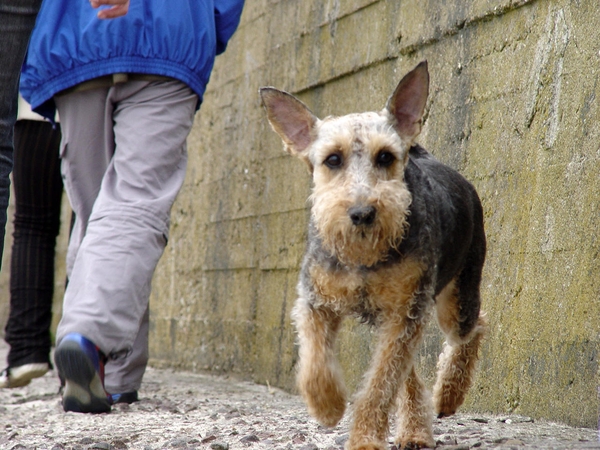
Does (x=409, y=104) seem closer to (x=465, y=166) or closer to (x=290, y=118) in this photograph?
(x=290, y=118)

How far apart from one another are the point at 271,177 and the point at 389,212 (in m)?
3.49

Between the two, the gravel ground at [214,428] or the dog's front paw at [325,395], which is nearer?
the dog's front paw at [325,395]

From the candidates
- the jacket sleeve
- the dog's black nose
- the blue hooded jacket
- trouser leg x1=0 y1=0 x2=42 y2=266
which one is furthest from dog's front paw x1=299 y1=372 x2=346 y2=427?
the jacket sleeve

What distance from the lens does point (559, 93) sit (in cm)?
410

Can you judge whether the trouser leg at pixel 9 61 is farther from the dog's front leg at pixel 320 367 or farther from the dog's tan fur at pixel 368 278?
the dog's front leg at pixel 320 367

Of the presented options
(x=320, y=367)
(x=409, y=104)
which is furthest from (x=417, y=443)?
(x=409, y=104)

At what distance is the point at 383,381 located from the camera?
11.1ft

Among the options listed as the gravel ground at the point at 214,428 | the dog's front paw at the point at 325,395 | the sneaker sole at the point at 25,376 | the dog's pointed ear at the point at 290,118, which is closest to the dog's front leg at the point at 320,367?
the dog's front paw at the point at 325,395

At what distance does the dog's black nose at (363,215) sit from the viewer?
3289mm

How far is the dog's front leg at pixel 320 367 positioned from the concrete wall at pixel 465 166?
3.56 feet

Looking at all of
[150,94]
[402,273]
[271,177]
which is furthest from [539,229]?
[271,177]

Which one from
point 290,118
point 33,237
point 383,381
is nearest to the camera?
point 383,381

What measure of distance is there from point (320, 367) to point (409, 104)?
117 cm

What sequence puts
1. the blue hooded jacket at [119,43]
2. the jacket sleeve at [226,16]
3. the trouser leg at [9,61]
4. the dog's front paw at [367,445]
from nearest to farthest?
1. the trouser leg at [9,61]
2. the dog's front paw at [367,445]
3. the blue hooded jacket at [119,43]
4. the jacket sleeve at [226,16]
